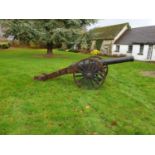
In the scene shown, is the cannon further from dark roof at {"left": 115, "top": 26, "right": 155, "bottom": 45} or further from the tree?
dark roof at {"left": 115, "top": 26, "right": 155, "bottom": 45}

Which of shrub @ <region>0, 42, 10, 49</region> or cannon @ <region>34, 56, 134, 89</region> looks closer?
cannon @ <region>34, 56, 134, 89</region>

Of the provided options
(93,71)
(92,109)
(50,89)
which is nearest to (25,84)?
(50,89)

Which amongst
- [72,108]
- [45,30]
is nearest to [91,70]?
[72,108]

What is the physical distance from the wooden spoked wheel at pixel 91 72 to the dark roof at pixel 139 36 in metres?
18.4

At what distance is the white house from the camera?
2527 centimetres

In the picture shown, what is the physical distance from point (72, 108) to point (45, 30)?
13.7 metres

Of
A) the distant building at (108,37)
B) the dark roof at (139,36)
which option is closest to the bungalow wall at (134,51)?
the dark roof at (139,36)

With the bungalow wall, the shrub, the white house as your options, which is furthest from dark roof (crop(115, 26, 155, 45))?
the shrub

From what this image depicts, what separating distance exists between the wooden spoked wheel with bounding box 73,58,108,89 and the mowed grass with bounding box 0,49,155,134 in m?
0.29

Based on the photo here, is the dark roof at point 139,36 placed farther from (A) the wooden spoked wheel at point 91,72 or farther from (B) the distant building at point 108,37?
(A) the wooden spoked wheel at point 91,72

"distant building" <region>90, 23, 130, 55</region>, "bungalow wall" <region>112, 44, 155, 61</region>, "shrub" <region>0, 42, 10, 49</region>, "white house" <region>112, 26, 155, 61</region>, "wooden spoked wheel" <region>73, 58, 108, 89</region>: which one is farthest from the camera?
"distant building" <region>90, 23, 130, 55</region>

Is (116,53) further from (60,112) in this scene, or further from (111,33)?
(60,112)

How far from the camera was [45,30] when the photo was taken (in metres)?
19.0

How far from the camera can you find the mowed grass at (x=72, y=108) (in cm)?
527
